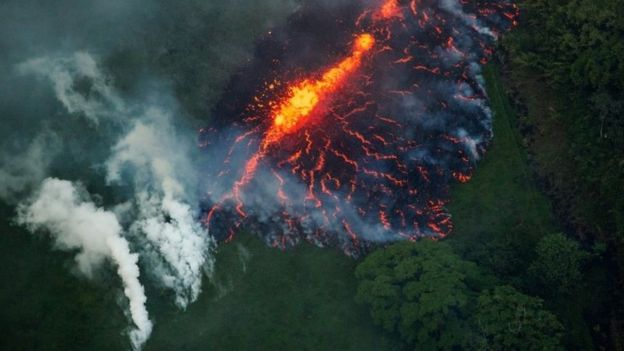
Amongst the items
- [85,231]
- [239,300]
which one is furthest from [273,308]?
[85,231]

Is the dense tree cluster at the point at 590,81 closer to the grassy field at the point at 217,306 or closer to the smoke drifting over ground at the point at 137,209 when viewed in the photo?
the grassy field at the point at 217,306

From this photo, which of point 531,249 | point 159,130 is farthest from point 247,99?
point 531,249

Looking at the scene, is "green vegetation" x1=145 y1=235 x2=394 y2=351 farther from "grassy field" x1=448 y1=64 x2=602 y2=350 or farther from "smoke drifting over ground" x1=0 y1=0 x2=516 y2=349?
"grassy field" x1=448 y1=64 x2=602 y2=350

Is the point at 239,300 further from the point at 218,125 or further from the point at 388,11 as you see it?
the point at 388,11

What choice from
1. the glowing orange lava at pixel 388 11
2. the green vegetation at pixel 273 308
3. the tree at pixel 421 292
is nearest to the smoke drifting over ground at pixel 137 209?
the green vegetation at pixel 273 308

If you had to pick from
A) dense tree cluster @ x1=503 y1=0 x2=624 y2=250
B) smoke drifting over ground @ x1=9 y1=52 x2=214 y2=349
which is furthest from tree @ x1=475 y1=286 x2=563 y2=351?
smoke drifting over ground @ x1=9 y1=52 x2=214 y2=349

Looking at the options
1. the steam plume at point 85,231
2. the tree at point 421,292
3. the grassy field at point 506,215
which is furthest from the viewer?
the grassy field at point 506,215

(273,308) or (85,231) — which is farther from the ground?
(85,231)
